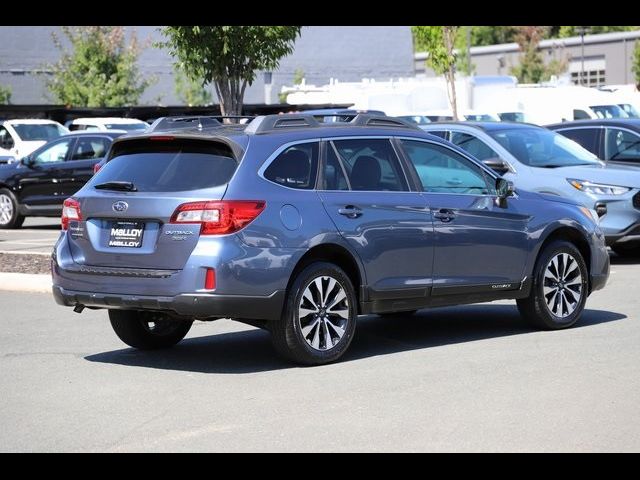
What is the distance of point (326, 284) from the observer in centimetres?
919

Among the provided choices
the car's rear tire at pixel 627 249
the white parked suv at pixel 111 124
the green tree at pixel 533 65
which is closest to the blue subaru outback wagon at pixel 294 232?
the car's rear tire at pixel 627 249

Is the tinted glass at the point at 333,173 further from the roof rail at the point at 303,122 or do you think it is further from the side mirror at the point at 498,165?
the side mirror at the point at 498,165

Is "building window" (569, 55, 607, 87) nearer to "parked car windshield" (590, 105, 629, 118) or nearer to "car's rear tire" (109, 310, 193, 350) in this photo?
"parked car windshield" (590, 105, 629, 118)

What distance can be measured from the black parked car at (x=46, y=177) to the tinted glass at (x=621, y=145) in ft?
31.7

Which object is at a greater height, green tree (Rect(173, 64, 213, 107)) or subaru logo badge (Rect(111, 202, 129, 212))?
green tree (Rect(173, 64, 213, 107))

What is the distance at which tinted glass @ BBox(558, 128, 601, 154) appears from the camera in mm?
18109

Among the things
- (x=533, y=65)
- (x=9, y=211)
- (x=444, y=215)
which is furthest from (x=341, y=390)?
(x=533, y=65)

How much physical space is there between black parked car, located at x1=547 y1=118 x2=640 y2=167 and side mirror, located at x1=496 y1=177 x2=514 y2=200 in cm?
724

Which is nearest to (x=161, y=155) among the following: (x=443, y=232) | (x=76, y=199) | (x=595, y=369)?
(x=76, y=199)

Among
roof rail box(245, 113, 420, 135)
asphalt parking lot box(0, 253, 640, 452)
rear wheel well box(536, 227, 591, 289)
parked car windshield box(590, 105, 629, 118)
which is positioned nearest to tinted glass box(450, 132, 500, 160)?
asphalt parking lot box(0, 253, 640, 452)

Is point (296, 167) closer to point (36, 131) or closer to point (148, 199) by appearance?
point (148, 199)

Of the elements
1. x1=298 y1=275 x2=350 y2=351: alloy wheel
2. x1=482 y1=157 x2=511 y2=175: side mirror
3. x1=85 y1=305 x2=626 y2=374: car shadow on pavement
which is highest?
x1=482 y1=157 x2=511 y2=175: side mirror

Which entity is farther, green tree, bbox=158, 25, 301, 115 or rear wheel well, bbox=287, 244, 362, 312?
green tree, bbox=158, 25, 301, 115
